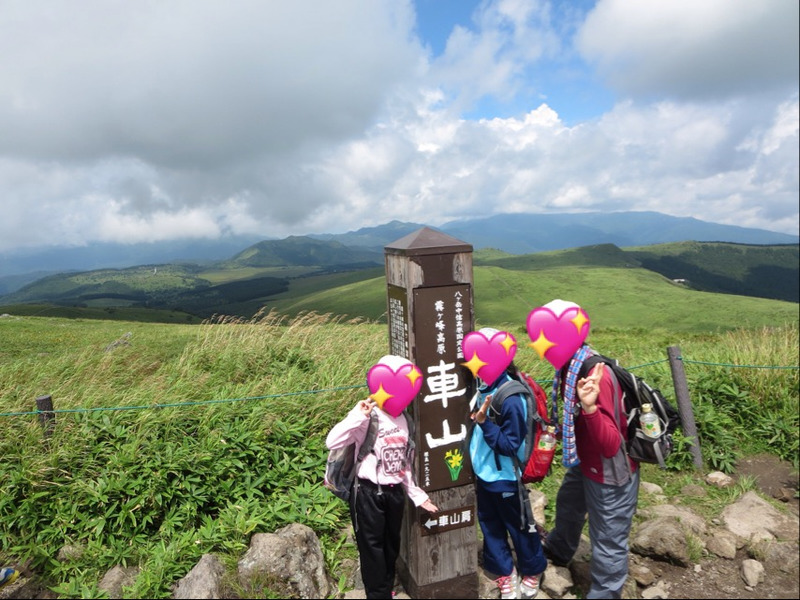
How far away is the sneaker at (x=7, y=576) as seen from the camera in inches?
158

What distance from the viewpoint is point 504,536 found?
3904 mm

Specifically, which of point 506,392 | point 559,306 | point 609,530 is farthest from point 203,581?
point 559,306

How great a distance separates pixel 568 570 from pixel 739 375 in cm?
582

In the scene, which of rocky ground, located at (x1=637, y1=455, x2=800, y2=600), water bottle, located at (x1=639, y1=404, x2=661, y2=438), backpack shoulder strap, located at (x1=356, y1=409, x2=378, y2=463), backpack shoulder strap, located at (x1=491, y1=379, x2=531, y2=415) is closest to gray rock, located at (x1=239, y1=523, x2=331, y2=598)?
backpack shoulder strap, located at (x1=356, y1=409, x2=378, y2=463)

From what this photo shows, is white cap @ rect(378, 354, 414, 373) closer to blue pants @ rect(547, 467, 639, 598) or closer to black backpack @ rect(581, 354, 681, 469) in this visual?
black backpack @ rect(581, 354, 681, 469)

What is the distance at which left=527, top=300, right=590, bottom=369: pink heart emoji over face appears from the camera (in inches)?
128

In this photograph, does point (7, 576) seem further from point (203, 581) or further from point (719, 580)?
Result: point (719, 580)

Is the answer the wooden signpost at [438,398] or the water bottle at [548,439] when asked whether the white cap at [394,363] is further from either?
the water bottle at [548,439]

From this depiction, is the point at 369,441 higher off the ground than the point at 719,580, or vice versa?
the point at 369,441

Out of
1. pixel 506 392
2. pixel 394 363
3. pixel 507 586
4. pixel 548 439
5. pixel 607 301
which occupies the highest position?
pixel 394 363

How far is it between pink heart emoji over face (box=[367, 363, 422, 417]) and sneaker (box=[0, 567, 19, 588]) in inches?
150

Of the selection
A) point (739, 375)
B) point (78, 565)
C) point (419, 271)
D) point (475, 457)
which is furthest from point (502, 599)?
point (739, 375)

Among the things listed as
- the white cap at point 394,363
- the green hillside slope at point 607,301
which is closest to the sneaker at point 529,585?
the white cap at point 394,363

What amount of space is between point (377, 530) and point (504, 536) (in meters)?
1.17
